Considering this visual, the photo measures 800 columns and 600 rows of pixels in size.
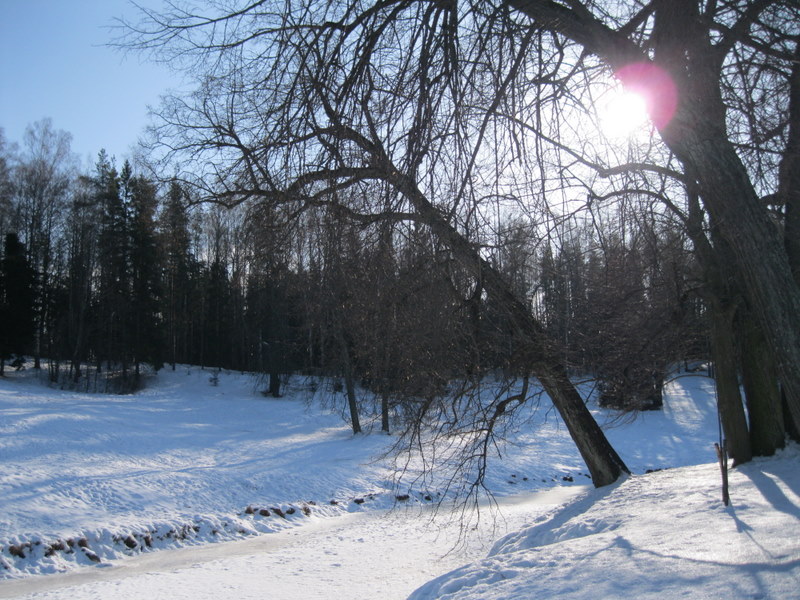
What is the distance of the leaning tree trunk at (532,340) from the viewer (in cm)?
450

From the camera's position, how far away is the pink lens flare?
4.56 meters

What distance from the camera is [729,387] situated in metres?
8.92

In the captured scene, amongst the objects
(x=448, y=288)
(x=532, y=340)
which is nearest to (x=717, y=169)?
(x=448, y=288)

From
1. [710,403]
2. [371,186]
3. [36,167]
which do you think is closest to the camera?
[371,186]

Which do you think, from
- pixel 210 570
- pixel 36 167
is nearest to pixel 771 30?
pixel 210 570

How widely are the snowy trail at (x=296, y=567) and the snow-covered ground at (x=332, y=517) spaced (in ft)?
0.16

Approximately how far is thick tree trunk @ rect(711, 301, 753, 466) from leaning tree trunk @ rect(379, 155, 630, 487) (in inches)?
69.9

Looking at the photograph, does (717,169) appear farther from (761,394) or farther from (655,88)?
(761,394)

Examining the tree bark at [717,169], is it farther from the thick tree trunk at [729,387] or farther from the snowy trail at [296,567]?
the snowy trail at [296,567]

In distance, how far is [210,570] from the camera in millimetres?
10164

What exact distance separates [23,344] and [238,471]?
865 inches

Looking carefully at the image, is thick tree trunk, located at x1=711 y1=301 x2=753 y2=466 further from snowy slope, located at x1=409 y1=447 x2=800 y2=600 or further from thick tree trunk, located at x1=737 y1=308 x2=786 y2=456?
snowy slope, located at x1=409 y1=447 x2=800 y2=600

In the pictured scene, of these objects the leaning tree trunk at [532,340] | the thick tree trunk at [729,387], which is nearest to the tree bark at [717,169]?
the leaning tree trunk at [532,340]

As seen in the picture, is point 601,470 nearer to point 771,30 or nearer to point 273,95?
point 771,30
